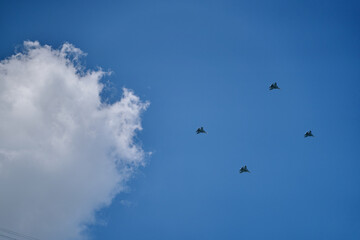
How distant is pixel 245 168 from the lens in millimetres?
128500

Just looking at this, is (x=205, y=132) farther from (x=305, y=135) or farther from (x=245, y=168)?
(x=305, y=135)

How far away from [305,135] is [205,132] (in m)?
18.6

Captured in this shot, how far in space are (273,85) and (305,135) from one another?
435 inches

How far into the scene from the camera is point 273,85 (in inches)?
5030

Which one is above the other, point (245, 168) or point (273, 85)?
point (273, 85)

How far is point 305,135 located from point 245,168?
500 inches

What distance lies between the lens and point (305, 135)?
Answer: 128 metres

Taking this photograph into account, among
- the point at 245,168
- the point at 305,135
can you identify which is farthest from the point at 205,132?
the point at 305,135

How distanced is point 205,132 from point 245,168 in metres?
10.0

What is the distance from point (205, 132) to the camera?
129 metres

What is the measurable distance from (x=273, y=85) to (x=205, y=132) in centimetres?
1532
